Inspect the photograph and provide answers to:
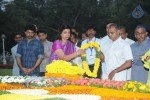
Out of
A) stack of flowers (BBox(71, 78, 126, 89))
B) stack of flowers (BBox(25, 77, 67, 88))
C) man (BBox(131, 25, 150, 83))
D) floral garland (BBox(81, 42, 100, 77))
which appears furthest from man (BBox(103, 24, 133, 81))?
stack of flowers (BBox(25, 77, 67, 88))

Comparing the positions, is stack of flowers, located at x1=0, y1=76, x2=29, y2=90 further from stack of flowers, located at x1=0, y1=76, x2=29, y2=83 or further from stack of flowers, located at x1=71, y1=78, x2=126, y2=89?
stack of flowers, located at x1=71, y1=78, x2=126, y2=89

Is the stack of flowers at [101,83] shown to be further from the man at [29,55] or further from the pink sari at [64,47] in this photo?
the man at [29,55]

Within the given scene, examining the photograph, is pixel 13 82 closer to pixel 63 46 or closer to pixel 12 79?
pixel 12 79

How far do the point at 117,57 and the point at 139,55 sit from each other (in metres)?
0.70

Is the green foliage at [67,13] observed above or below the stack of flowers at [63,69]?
above

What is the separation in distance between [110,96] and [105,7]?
6280 cm

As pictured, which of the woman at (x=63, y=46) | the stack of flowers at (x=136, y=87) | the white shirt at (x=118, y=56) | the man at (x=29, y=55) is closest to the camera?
the stack of flowers at (x=136, y=87)

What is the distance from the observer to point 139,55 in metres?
7.68

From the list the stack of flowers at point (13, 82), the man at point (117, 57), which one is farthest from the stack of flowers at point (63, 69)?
the man at point (117, 57)

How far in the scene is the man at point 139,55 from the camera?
24.7 ft

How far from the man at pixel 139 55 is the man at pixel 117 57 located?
0.40 m

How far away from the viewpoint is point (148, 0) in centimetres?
3694

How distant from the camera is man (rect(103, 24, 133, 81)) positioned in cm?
703

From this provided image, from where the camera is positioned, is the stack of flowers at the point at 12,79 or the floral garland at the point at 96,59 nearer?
the stack of flowers at the point at 12,79
